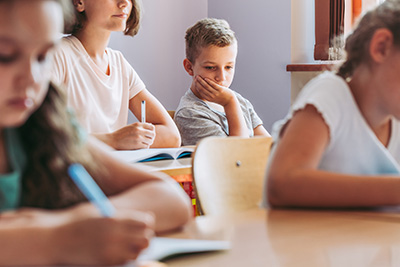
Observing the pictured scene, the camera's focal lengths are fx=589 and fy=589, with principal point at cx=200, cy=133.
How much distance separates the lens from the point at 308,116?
1167mm

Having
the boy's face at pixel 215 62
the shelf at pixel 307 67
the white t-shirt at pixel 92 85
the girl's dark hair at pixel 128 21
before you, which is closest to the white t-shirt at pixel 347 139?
the white t-shirt at pixel 92 85

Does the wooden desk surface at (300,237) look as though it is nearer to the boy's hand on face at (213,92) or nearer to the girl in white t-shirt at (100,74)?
the girl in white t-shirt at (100,74)

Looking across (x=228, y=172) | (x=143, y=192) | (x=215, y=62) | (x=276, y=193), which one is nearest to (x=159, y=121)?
(x=215, y=62)

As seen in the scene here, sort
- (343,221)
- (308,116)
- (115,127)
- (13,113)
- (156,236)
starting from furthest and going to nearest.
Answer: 1. (115,127)
2. (308,116)
3. (343,221)
4. (156,236)
5. (13,113)

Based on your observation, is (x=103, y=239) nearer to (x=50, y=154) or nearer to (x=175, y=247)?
(x=175, y=247)

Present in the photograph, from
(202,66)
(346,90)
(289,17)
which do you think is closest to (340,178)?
(346,90)

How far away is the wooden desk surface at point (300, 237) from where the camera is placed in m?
0.71

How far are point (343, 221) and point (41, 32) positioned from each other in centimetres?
56

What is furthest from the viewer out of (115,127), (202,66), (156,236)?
(202,66)

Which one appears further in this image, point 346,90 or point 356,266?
point 346,90

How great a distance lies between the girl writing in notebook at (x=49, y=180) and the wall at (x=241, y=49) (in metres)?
2.76

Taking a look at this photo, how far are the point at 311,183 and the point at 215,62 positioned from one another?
1659 millimetres

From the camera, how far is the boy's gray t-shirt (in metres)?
2.51

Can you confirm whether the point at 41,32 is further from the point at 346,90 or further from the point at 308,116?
the point at 346,90
